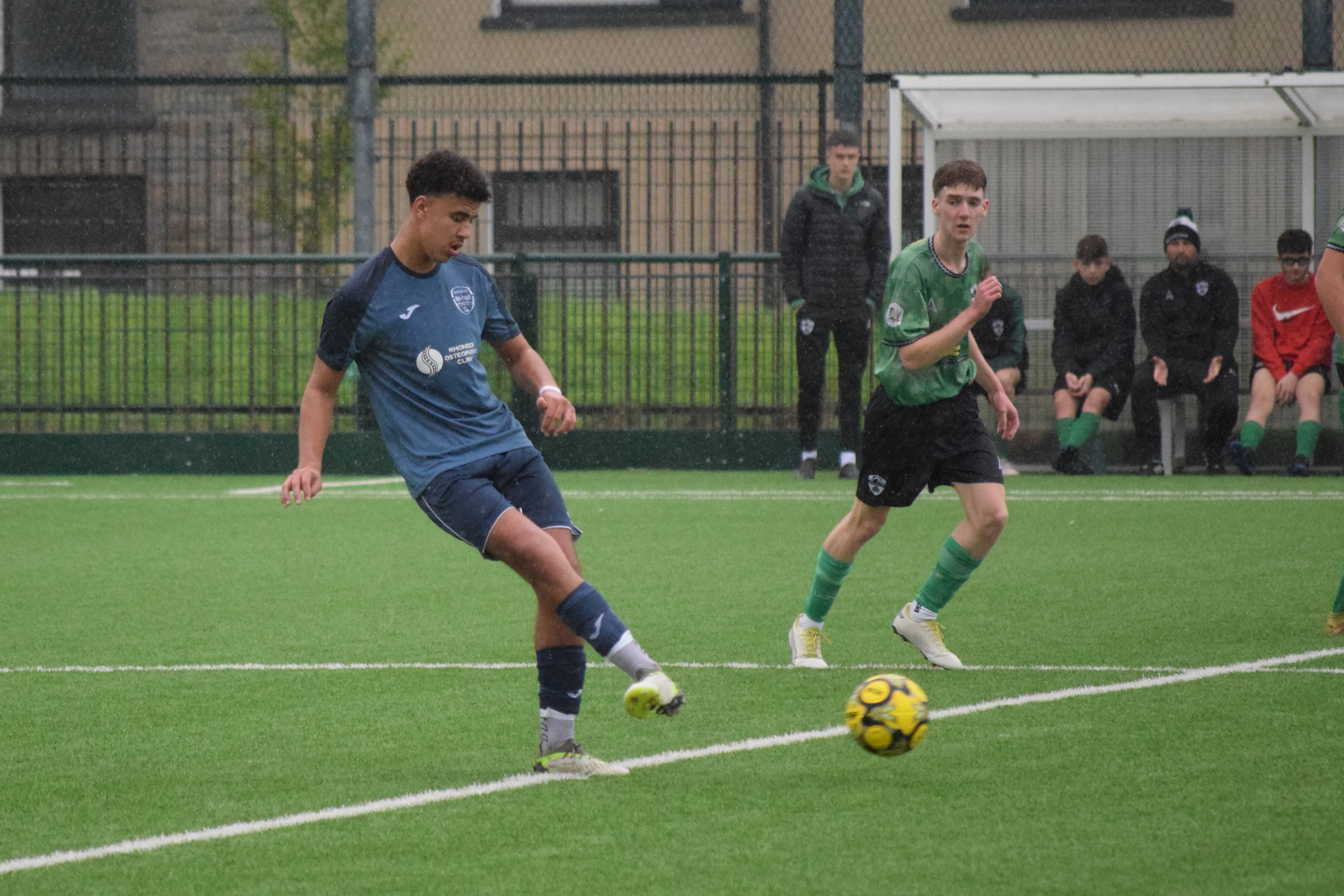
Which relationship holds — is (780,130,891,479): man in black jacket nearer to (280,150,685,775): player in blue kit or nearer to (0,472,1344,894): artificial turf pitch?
(0,472,1344,894): artificial turf pitch

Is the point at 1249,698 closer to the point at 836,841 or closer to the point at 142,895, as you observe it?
the point at 836,841

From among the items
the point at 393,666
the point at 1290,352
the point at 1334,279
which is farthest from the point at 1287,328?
the point at 393,666

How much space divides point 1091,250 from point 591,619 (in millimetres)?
9090

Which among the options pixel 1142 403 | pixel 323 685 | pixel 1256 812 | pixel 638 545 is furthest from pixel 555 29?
pixel 1256 812

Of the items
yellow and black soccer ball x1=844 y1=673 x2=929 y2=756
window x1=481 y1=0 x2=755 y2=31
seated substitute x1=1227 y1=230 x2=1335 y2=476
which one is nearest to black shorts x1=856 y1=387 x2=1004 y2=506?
yellow and black soccer ball x1=844 y1=673 x2=929 y2=756

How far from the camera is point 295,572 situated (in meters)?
8.92

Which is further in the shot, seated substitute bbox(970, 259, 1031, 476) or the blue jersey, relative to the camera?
seated substitute bbox(970, 259, 1031, 476)

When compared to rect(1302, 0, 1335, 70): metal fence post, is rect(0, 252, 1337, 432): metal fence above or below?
below

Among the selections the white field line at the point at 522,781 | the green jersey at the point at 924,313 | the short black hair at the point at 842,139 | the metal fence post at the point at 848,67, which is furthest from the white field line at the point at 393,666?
the metal fence post at the point at 848,67

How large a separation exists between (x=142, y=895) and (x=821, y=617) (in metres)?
3.15

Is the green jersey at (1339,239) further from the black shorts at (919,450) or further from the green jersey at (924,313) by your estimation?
the black shorts at (919,450)

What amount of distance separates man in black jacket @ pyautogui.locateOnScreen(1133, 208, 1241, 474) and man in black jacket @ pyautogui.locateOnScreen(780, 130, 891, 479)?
2002 millimetres

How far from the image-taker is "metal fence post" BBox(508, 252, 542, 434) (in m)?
14.3

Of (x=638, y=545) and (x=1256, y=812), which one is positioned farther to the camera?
(x=638, y=545)
